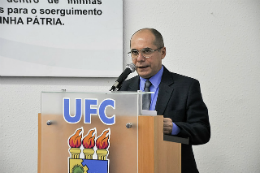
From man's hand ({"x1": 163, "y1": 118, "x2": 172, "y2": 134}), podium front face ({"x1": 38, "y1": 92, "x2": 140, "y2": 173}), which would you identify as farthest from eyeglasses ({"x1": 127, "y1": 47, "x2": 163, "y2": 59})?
podium front face ({"x1": 38, "y1": 92, "x2": 140, "y2": 173})

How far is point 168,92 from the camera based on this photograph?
1.57m

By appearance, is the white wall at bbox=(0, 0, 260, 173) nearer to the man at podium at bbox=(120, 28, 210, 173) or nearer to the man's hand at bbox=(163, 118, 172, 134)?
the man at podium at bbox=(120, 28, 210, 173)

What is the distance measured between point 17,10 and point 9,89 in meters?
0.61

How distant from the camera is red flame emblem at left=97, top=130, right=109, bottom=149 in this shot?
3.22ft

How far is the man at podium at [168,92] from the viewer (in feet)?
5.01

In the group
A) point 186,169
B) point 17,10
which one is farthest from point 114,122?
point 17,10

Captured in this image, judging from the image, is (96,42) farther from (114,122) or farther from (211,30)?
(114,122)

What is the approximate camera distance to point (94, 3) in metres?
2.41

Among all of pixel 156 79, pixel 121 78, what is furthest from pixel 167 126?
pixel 156 79

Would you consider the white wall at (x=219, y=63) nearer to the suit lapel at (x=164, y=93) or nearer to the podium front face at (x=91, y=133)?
the suit lapel at (x=164, y=93)

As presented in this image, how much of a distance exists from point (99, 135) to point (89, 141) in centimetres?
4

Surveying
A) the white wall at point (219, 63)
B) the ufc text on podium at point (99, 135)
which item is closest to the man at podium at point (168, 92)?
the ufc text on podium at point (99, 135)

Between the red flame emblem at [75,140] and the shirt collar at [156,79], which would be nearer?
the red flame emblem at [75,140]

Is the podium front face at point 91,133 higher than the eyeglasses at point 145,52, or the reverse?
the eyeglasses at point 145,52
